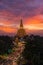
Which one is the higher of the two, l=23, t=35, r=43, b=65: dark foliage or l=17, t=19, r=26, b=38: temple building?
l=17, t=19, r=26, b=38: temple building

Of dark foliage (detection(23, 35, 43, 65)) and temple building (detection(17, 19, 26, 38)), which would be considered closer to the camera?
dark foliage (detection(23, 35, 43, 65))

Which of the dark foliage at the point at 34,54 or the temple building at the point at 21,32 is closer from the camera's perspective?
the dark foliage at the point at 34,54

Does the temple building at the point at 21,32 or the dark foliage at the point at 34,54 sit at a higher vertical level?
the temple building at the point at 21,32

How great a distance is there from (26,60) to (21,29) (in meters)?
120

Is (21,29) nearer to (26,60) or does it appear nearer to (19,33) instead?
(19,33)

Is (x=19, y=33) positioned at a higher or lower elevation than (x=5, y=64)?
higher

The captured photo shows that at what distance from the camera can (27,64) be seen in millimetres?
46125

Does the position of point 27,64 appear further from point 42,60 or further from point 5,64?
point 5,64

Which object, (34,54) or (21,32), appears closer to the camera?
(34,54)

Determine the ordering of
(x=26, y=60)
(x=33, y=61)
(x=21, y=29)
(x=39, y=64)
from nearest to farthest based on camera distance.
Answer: (x=39, y=64) < (x=33, y=61) < (x=26, y=60) < (x=21, y=29)

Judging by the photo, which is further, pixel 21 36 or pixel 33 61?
pixel 21 36

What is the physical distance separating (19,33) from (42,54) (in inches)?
5201

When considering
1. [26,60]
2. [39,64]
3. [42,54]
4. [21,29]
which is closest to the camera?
[39,64]

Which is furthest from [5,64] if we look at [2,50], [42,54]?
[2,50]
